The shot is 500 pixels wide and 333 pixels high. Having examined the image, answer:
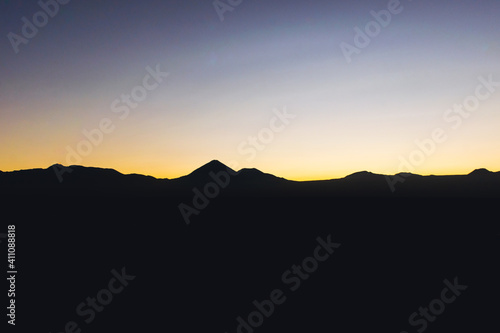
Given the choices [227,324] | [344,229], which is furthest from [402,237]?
[227,324]

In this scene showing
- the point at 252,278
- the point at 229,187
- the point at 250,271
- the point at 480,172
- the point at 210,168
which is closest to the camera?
the point at 252,278

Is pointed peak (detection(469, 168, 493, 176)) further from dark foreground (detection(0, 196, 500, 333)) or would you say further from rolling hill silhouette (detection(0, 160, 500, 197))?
dark foreground (detection(0, 196, 500, 333))

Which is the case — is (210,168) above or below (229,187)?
above

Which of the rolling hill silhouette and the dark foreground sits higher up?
the rolling hill silhouette

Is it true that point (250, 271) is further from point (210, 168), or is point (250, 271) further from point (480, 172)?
point (210, 168)

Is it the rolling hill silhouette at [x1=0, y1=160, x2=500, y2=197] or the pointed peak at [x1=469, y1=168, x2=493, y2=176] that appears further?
the pointed peak at [x1=469, y1=168, x2=493, y2=176]

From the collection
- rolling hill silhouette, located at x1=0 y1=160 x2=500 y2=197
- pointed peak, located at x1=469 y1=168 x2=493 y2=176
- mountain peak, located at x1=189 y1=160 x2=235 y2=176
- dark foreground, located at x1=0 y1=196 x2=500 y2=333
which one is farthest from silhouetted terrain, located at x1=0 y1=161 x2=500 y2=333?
mountain peak, located at x1=189 y1=160 x2=235 y2=176

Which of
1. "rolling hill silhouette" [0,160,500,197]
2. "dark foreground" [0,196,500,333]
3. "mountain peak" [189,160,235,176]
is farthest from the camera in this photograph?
"mountain peak" [189,160,235,176]

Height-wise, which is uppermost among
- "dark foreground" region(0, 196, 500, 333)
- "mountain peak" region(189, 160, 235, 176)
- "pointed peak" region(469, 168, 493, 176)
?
"mountain peak" region(189, 160, 235, 176)

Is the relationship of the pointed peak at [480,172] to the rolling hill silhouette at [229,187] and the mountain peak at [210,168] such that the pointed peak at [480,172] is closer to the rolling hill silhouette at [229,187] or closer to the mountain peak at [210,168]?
the rolling hill silhouette at [229,187]

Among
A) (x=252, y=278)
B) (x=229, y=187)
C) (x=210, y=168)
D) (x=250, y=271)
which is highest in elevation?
(x=210, y=168)

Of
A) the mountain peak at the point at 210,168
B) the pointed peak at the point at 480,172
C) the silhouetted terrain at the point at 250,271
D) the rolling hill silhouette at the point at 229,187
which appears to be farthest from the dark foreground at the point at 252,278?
the mountain peak at the point at 210,168

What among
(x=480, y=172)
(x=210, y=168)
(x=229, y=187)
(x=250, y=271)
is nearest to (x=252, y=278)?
(x=250, y=271)

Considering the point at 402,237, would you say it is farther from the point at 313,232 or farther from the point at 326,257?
the point at 326,257
